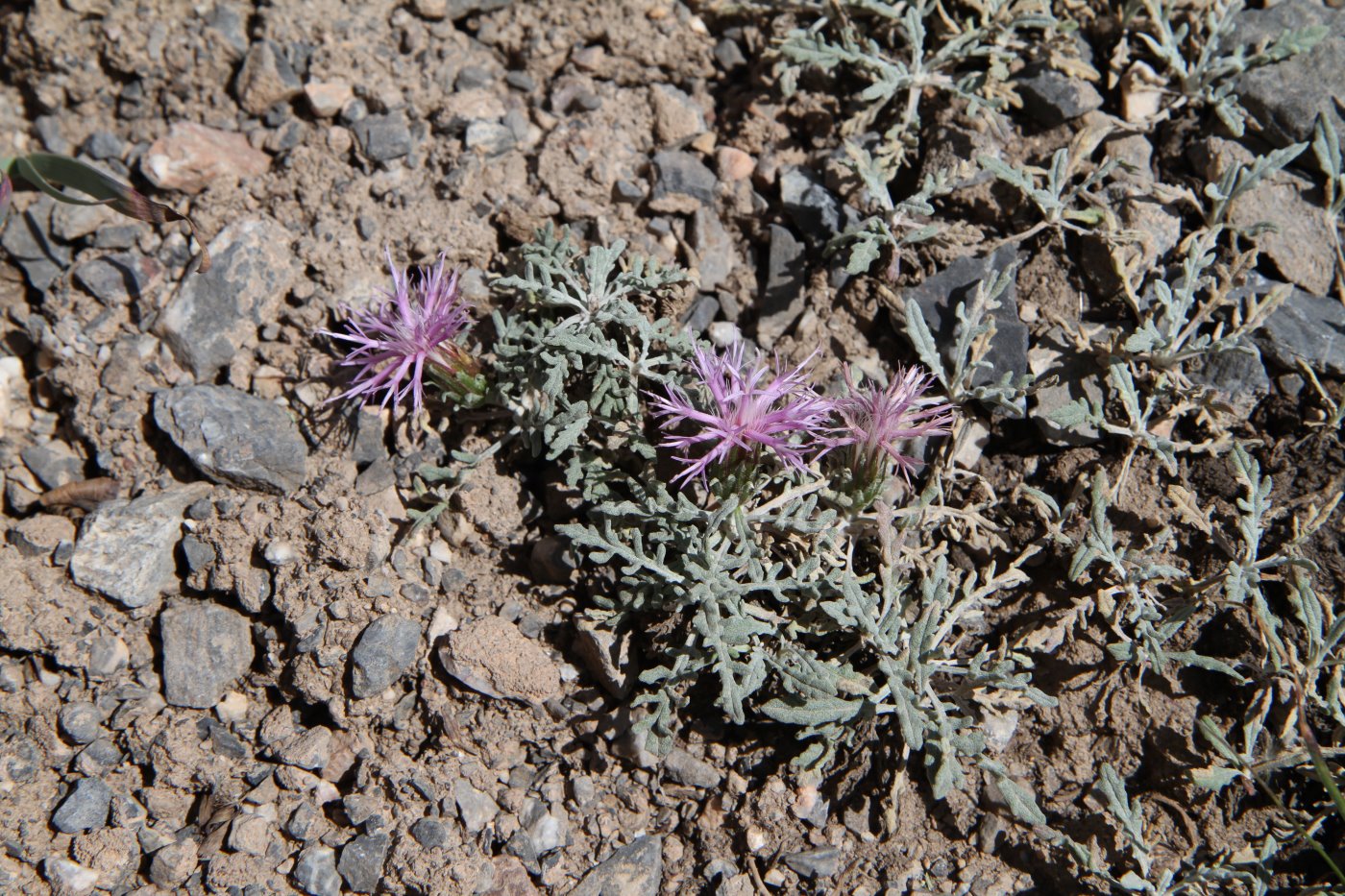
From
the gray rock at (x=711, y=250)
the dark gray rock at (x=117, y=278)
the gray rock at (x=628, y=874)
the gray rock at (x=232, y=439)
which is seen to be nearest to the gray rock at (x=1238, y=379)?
the gray rock at (x=711, y=250)

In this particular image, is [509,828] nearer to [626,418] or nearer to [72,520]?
[626,418]

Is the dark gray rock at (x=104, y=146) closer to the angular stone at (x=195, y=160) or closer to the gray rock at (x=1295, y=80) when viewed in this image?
the angular stone at (x=195, y=160)

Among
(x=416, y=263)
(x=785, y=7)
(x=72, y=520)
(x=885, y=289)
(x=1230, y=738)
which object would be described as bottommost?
(x=72, y=520)

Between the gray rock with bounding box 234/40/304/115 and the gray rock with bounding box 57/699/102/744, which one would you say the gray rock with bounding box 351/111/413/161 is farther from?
the gray rock with bounding box 57/699/102/744

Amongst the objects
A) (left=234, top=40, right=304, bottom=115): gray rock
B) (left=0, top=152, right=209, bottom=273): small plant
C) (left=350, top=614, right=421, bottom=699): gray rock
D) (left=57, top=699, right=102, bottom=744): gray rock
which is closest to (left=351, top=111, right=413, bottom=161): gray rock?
(left=234, top=40, right=304, bottom=115): gray rock

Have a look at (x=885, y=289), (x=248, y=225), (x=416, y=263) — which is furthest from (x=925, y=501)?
(x=248, y=225)

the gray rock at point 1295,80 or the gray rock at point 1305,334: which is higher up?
the gray rock at point 1295,80

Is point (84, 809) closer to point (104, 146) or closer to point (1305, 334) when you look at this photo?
point (104, 146)
